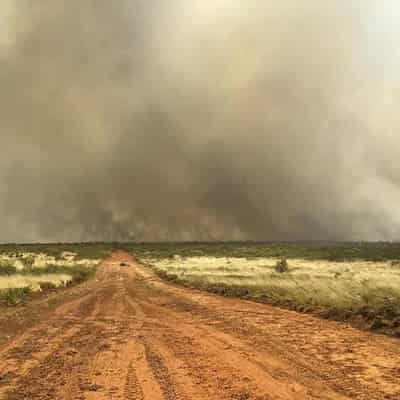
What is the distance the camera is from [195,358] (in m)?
9.26

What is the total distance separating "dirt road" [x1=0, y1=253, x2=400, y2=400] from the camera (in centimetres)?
701

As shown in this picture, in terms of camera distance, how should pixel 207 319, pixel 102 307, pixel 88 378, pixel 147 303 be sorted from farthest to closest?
pixel 147 303 < pixel 102 307 < pixel 207 319 < pixel 88 378

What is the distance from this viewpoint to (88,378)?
7.88 meters

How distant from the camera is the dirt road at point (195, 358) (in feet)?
23.0

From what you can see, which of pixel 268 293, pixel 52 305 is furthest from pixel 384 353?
pixel 52 305

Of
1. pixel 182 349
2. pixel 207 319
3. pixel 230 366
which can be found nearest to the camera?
pixel 230 366

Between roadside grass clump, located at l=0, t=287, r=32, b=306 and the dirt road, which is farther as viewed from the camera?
roadside grass clump, located at l=0, t=287, r=32, b=306

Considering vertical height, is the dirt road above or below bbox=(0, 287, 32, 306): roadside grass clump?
above

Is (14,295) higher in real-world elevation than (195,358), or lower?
lower

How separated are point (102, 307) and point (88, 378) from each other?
38.4 feet

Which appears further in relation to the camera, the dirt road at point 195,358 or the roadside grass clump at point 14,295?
the roadside grass clump at point 14,295

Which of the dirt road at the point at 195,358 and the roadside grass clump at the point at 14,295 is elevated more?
the dirt road at the point at 195,358

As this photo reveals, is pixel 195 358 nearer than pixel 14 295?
Yes

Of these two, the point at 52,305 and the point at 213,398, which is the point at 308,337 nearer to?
the point at 213,398
